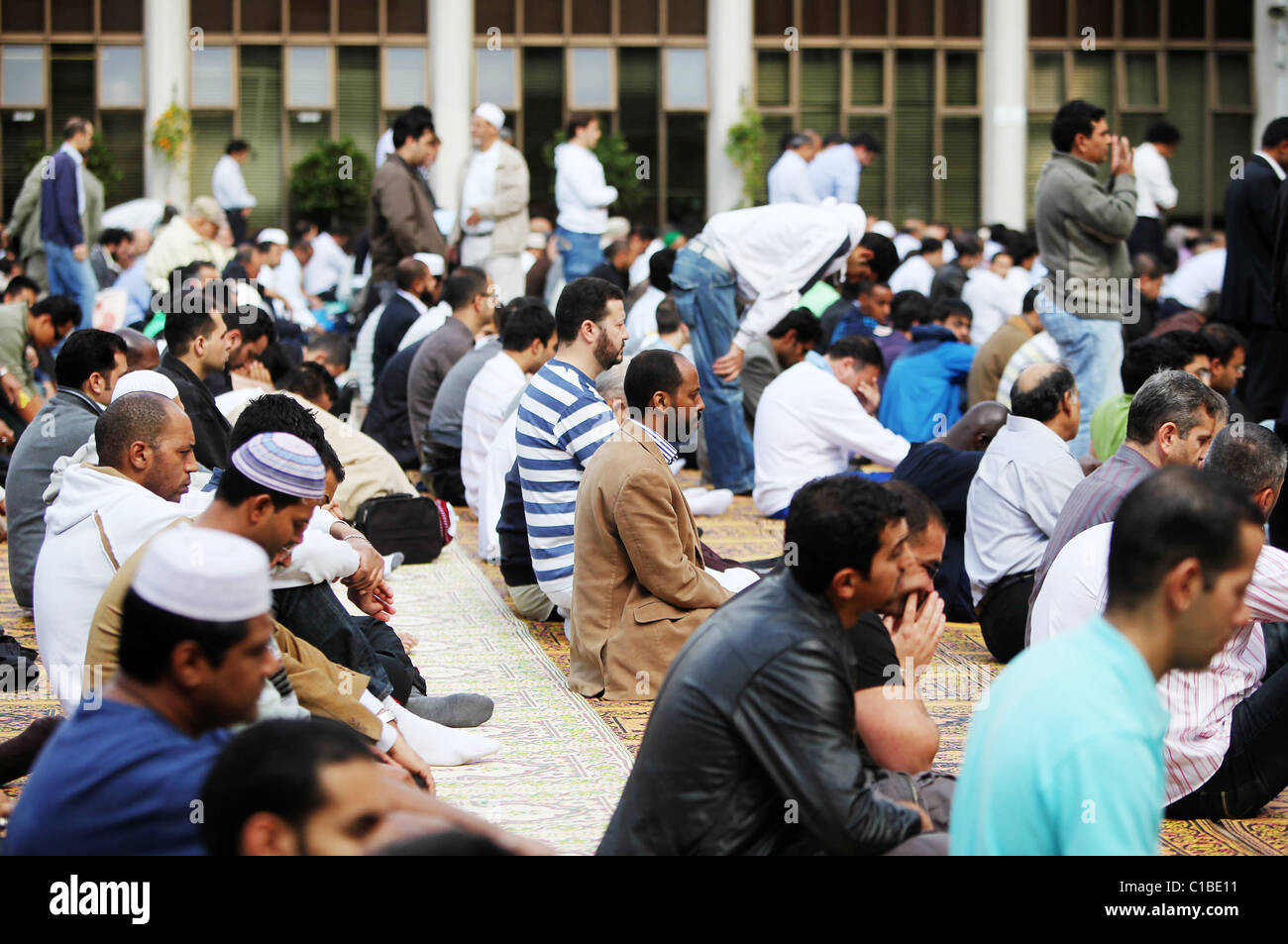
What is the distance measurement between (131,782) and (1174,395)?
3.32 m

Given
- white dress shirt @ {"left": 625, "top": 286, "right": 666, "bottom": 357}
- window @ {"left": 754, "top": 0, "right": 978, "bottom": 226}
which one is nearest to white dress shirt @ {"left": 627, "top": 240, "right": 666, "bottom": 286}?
white dress shirt @ {"left": 625, "top": 286, "right": 666, "bottom": 357}

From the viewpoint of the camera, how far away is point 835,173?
48.6 ft

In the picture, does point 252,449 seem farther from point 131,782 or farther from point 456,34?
point 456,34

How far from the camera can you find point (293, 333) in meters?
12.4

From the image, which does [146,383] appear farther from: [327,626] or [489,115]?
[489,115]

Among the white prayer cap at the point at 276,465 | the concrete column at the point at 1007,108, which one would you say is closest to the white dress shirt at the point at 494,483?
the white prayer cap at the point at 276,465

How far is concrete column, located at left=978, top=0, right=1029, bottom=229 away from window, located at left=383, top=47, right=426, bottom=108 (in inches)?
270

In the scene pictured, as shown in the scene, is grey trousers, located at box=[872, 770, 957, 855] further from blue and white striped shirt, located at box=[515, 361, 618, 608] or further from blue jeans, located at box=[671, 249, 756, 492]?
blue jeans, located at box=[671, 249, 756, 492]

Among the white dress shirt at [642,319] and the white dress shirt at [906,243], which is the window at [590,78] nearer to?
the white dress shirt at [906,243]

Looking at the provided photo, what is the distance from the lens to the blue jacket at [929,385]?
1003 cm

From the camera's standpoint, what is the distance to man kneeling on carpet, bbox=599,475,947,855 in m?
2.83

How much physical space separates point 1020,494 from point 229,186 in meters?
12.0

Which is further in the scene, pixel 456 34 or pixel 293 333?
pixel 456 34
